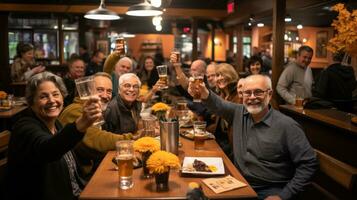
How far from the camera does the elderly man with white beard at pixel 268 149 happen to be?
2291 mm

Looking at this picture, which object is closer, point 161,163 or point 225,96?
point 161,163

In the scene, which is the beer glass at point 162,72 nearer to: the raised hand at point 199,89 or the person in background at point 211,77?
the raised hand at point 199,89

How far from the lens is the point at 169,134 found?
2.38 metres

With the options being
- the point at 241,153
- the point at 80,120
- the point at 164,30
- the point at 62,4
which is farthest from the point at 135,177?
the point at 164,30

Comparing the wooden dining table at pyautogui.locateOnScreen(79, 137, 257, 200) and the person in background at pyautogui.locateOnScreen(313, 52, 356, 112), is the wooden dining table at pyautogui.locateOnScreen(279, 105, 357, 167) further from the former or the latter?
the wooden dining table at pyautogui.locateOnScreen(79, 137, 257, 200)

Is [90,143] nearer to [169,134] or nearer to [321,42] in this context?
[169,134]

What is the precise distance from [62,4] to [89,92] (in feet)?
29.4

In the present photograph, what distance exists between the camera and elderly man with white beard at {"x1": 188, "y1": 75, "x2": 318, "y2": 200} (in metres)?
2.29

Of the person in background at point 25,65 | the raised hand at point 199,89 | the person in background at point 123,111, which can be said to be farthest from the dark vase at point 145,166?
the person in background at point 25,65

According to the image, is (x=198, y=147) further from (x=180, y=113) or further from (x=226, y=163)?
(x=180, y=113)

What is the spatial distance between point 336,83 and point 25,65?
545 centimetres

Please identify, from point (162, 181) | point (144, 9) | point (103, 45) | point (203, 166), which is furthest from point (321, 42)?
point (162, 181)

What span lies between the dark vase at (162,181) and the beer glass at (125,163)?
141mm

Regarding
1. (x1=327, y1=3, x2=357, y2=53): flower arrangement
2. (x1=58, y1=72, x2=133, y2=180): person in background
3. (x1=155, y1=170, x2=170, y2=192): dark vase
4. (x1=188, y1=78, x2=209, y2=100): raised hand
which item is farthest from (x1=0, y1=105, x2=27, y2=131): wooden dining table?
(x1=327, y1=3, x2=357, y2=53): flower arrangement
